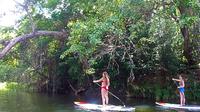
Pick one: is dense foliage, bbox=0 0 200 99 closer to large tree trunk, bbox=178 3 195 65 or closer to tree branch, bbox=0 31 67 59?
large tree trunk, bbox=178 3 195 65

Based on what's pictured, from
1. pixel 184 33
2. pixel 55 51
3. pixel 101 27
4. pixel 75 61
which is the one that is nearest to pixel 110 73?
pixel 75 61

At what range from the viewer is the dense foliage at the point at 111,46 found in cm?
1867

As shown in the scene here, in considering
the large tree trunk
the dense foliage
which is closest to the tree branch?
the dense foliage

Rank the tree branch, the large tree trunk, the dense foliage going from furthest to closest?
1. the tree branch
2. the dense foliage
3. the large tree trunk

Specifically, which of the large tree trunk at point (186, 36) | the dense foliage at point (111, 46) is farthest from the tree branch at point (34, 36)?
the large tree trunk at point (186, 36)

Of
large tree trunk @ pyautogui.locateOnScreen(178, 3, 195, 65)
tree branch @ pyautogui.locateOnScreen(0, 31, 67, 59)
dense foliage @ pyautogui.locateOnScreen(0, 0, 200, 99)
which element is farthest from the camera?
tree branch @ pyautogui.locateOnScreen(0, 31, 67, 59)

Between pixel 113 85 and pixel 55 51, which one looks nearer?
pixel 113 85

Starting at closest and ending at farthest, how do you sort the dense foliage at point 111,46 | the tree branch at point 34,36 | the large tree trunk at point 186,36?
the large tree trunk at point 186,36 → the dense foliage at point 111,46 → the tree branch at point 34,36

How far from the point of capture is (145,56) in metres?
25.8

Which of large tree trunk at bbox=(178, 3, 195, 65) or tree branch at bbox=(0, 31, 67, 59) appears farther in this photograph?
tree branch at bbox=(0, 31, 67, 59)

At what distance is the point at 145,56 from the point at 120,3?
8204mm

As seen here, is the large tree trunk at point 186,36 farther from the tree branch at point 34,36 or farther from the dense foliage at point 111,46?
the tree branch at point 34,36

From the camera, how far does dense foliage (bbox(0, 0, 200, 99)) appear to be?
61.3ft

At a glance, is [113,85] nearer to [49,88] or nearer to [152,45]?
[152,45]
